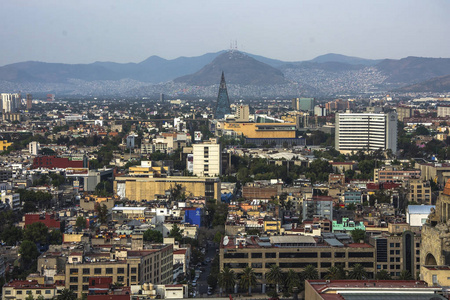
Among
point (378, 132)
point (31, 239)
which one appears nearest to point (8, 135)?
point (378, 132)

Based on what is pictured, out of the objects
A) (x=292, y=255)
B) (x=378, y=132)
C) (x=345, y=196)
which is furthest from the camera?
(x=378, y=132)

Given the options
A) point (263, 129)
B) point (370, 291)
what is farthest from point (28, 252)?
point (263, 129)

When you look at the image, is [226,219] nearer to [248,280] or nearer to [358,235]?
[358,235]

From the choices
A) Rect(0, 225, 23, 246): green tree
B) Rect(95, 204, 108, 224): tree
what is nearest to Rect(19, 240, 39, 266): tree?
Rect(0, 225, 23, 246): green tree

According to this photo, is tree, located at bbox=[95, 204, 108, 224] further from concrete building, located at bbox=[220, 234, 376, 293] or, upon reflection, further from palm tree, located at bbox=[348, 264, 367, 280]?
palm tree, located at bbox=[348, 264, 367, 280]

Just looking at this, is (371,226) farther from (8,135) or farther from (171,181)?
(8,135)
